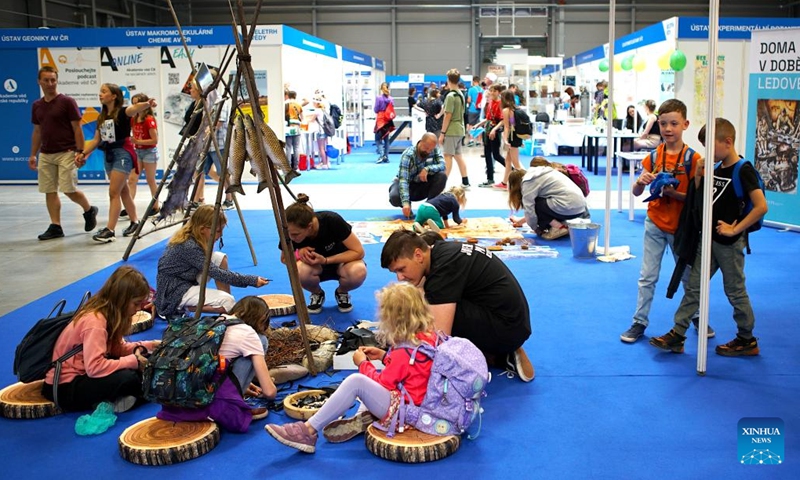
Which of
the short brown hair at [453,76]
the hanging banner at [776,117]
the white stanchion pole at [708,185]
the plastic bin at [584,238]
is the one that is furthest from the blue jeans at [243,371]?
the short brown hair at [453,76]

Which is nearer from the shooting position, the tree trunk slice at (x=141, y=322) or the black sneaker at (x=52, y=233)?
the tree trunk slice at (x=141, y=322)

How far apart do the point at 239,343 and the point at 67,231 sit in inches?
254

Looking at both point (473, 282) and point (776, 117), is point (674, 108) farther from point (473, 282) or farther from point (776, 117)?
point (776, 117)

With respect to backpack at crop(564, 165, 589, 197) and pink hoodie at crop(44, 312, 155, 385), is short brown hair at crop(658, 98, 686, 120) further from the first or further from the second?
backpack at crop(564, 165, 589, 197)

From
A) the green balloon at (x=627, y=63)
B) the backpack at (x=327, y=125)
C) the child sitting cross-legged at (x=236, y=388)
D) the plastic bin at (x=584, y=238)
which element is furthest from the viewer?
the backpack at (x=327, y=125)

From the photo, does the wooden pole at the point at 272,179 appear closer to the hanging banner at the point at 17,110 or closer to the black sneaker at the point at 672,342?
the black sneaker at the point at 672,342

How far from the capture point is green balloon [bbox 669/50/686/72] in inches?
460

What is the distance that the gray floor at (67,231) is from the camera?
6.66 m

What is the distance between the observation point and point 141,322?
512cm

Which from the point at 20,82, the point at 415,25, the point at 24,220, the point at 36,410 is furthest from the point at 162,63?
the point at 415,25

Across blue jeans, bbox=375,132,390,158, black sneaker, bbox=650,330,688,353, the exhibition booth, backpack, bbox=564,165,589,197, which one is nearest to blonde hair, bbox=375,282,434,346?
black sneaker, bbox=650,330,688,353

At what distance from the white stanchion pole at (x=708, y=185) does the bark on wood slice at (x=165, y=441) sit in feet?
8.23

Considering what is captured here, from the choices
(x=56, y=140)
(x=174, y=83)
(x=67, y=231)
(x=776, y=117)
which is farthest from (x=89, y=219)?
(x=776, y=117)

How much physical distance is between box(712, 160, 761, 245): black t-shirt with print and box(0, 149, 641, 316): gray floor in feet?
15.9
